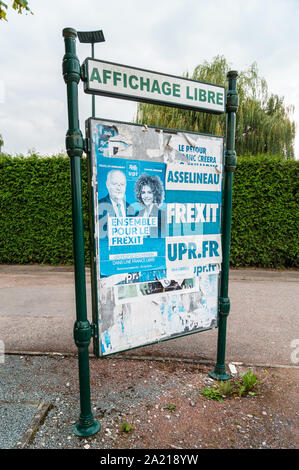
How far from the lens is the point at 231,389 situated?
2.83 meters

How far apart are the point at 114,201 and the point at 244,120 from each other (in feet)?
38.3

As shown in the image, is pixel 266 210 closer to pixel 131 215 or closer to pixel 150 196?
pixel 150 196

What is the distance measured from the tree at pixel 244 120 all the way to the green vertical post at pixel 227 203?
31.1 feet

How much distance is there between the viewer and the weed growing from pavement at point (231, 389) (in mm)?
2785

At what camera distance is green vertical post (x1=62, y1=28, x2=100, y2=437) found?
2.08 m

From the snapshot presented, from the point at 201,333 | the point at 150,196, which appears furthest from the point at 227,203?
the point at 201,333

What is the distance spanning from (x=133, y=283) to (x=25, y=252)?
758 centimetres

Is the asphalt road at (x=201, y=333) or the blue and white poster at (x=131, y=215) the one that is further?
the asphalt road at (x=201, y=333)

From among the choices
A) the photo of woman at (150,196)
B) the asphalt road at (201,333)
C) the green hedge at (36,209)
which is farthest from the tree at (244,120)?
the photo of woman at (150,196)

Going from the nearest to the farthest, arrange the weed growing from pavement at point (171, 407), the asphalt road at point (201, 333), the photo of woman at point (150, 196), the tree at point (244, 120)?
the photo of woman at point (150, 196) → the weed growing from pavement at point (171, 407) → the asphalt road at point (201, 333) → the tree at point (244, 120)

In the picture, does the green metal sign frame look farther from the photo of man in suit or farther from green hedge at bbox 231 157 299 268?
→ green hedge at bbox 231 157 299 268

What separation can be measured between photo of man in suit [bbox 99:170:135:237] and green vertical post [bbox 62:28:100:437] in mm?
176

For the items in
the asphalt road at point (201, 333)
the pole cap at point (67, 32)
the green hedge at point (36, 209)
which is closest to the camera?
the pole cap at point (67, 32)

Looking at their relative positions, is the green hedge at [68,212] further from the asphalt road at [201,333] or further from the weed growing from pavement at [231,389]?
the weed growing from pavement at [231,389]
